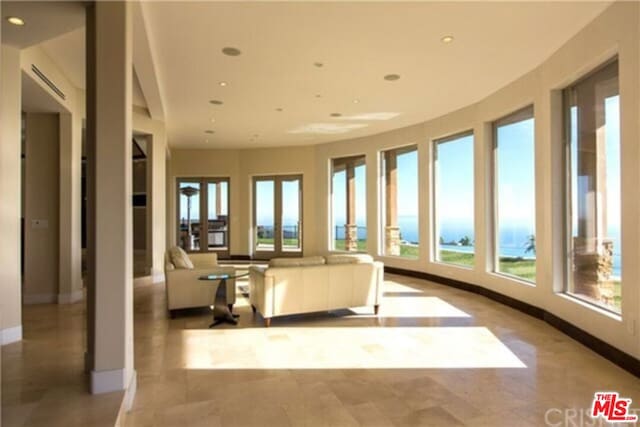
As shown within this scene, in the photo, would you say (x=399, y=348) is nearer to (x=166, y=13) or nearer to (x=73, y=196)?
(x=166, y=13)

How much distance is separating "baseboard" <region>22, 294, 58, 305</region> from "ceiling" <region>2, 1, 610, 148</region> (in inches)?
125

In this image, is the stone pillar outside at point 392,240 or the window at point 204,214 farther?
the window at point 204,214

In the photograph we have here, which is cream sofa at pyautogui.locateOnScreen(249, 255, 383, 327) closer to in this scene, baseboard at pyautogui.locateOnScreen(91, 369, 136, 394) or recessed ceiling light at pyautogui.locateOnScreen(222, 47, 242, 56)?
baseboard at pyautogui.locateOnScreen(91, 369, 136, 394)

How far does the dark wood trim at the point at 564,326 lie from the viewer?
354cm

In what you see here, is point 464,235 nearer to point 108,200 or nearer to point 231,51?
point 231,51

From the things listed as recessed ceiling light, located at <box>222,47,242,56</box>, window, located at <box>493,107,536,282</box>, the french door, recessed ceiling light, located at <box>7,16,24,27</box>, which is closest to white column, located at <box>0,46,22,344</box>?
recessed ceiling light, located at <box>7,16,24,27</box>

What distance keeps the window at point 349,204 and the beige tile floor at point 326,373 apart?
4826mm

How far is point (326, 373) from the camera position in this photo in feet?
11.4

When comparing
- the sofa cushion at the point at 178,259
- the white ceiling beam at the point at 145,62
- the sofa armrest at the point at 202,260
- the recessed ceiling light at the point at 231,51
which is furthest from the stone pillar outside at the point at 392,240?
the recessed ceiling light at the point at 231,51

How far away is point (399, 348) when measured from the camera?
4.09 metres

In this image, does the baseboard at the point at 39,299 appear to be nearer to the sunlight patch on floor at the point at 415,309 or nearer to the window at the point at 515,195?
the sunlight patch on floor at the point at 415,309

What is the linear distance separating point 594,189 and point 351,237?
20.8ft

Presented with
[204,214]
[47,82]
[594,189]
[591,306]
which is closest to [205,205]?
[204,214]

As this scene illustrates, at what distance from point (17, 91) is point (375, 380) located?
4.59 m
